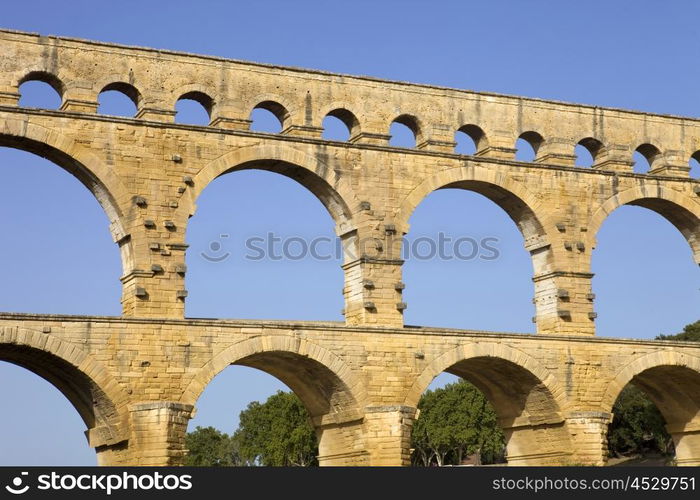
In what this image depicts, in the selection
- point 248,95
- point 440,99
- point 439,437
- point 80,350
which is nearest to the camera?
point 80,350

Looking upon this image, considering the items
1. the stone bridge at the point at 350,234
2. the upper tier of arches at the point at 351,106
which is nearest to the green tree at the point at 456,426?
the stone bridge at the point at 350,234

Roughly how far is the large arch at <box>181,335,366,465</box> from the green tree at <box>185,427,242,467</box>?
50716 mm

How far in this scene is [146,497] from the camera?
21.0 meters

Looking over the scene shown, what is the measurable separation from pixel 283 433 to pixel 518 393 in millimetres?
34373

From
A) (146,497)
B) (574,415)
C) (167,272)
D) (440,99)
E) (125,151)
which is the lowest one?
(146,497)

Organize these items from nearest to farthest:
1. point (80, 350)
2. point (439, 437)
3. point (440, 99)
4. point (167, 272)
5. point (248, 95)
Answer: point (80, 350) < point (167, 272) < point (248, 95) < point (440, 99) < point (439, 437)

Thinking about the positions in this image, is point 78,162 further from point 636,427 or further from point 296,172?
point 636,427

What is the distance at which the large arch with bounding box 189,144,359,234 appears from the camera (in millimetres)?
30203

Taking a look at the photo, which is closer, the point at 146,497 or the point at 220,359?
the point at 146,497

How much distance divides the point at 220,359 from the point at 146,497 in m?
8.00

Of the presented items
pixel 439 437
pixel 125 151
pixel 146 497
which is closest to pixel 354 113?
pixel 125 151

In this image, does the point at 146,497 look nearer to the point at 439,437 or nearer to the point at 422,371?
the point at 422,371
